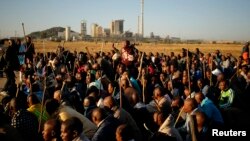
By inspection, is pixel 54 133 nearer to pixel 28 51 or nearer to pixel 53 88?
pixel 53 88

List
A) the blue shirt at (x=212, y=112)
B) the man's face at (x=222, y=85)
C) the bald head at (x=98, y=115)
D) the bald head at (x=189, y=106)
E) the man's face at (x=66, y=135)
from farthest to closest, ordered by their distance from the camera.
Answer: the man's face at (x=222, y=85) < the blue shirt at (x=212, y=112) < the bald head at (x=189, y=106) < the bald head at (x=98, y=115) < the man's face at (x=66, y=135)

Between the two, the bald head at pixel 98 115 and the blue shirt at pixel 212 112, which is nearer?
the bald head at pixel 98 115

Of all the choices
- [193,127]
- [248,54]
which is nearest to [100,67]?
[248,54]

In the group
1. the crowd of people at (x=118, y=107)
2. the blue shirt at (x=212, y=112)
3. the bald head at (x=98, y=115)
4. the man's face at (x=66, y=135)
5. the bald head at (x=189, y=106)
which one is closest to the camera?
the man's face at (x=66, y=135)

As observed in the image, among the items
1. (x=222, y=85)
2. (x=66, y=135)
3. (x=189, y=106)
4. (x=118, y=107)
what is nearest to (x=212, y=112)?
(x=189, y=106)

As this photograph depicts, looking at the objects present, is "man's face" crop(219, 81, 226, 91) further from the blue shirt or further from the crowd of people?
the blue shirt

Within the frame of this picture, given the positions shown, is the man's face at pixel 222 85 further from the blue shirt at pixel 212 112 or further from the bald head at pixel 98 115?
the bald head at pixel 98 115

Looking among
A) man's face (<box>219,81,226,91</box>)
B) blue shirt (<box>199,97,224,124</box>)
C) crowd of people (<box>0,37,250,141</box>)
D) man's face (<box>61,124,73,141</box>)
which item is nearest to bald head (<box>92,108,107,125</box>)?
crowd of people (<box>0,37,250,141</box>)

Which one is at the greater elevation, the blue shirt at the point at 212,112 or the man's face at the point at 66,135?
the man's face at the point at 66,135

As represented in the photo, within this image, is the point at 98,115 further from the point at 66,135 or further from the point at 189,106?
the point at 189,106

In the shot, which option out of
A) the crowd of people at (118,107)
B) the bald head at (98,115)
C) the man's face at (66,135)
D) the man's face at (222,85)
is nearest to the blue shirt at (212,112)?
the crowd of people at (118,107)

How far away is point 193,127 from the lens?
11.5ft

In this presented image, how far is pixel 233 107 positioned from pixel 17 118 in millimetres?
5157

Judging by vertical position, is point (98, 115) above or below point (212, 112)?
above
